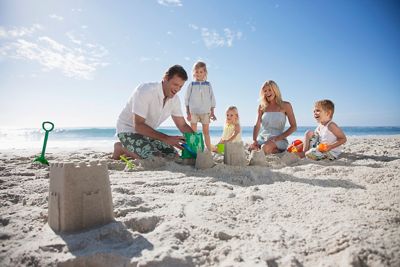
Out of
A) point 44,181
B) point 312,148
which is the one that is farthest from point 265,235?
point 312,148

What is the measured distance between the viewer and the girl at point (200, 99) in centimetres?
486

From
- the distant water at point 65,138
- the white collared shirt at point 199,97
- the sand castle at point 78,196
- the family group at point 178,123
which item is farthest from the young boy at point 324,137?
the distant water at point 65,138

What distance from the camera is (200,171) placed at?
9.03ft

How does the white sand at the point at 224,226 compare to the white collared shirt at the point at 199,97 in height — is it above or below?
below

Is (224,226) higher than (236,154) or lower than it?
lower

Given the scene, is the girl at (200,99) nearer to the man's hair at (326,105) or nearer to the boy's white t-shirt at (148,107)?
the boy's white t-shirt at (148,107)

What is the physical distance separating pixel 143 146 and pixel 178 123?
649 millimetres

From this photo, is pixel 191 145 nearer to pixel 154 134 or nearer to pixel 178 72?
pixel 154 134

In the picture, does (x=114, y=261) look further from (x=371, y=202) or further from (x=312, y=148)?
(x=312, y=148)

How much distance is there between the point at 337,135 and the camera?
3510mm

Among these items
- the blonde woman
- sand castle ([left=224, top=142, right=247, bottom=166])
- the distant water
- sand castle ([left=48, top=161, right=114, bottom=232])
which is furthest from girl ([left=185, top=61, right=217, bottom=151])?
sand castle ([left=48, top=161, right=114, bottom=232])

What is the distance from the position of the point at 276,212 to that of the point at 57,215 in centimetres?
112

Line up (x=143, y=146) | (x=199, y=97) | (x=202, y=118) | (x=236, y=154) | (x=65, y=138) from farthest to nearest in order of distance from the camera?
1. (x=65, y=138)
2. (x=202, y=118)
3. (x=199, y=97)
4. (x=143, y=146)
5. (x=236, y=154)

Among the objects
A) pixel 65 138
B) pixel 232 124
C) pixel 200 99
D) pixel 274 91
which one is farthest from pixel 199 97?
pixel 65 138
